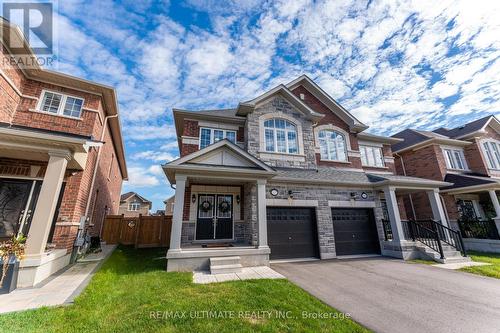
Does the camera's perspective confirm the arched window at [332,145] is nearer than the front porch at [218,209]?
No

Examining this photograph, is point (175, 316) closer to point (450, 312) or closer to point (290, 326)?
point (290, 326)

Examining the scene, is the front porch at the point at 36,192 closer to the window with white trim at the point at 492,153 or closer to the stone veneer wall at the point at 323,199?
the stone veneer wall at the point at 323,199

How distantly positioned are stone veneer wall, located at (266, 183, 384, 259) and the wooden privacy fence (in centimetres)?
711

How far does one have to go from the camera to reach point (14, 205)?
23.5 feet

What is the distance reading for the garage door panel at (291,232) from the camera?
923 centimetres

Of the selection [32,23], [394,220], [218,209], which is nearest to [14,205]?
[32,23]

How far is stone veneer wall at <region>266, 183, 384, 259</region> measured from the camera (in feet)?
31.6

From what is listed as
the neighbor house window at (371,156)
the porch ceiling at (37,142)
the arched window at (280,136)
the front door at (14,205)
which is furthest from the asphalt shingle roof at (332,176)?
the front door at (14,205)

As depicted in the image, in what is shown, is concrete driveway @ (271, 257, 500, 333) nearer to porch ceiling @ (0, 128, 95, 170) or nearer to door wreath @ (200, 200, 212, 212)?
door wreath @ (200, 200, 212, 212)

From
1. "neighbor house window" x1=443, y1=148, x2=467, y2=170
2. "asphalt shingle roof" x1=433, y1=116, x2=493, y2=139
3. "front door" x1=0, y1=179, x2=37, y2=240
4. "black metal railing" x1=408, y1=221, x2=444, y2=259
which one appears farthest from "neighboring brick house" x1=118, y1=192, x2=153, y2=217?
"asphalt shingle roof" x1=433, y1=116, x2=493, y2=139

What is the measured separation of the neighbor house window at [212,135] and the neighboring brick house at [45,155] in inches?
169

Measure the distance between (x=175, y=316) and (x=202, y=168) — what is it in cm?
482

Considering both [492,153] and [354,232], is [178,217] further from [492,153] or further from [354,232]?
[492,153]

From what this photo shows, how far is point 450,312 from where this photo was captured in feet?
14.1
